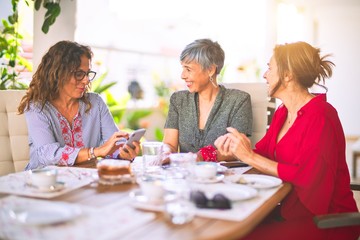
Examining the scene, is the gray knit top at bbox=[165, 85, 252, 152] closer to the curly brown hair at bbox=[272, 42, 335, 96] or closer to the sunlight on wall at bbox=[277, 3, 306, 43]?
the curly brown hair at bbox=[272, 42, 335, 96]

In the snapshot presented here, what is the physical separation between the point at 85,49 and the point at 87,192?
3.65 ft

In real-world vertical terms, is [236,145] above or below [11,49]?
below

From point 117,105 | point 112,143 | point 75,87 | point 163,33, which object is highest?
point 163,33

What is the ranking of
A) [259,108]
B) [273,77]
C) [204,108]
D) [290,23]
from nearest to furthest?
[273,77] → [204,108] → [259,108] → [290,23]

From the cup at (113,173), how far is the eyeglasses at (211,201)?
0.41 m

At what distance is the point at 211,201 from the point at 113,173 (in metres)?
0.48

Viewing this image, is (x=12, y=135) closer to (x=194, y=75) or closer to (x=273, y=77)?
(x=194, y=75)

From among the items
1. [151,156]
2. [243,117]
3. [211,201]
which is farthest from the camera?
[243,117]

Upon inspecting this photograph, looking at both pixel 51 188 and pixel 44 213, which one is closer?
pixel 44 213

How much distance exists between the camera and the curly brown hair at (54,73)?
2438mm

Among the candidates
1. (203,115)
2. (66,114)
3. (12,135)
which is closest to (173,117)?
(203,115)

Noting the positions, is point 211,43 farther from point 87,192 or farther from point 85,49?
point 87,192

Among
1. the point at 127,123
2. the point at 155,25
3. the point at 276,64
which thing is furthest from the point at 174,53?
the point at 276,64

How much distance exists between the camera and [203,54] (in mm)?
2760
